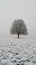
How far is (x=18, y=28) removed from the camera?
1884cm

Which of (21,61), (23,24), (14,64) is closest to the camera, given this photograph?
(14,64)

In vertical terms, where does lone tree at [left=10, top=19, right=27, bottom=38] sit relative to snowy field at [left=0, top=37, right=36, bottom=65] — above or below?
above

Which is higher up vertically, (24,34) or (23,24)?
(23,24)

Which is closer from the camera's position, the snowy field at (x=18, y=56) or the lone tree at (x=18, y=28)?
the snowy field at (x=18, y=56)

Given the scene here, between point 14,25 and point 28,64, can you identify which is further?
point 14,25

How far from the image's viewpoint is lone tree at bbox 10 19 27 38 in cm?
1848

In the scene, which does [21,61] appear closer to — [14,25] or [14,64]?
[14,64]

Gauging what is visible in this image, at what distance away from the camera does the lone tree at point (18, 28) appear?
60.6ft

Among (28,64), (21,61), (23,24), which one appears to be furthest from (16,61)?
(23,24)

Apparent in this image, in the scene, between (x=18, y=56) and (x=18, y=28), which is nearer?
(x=18, y=56)

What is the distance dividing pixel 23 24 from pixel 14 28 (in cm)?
159

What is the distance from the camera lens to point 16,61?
3945 mm

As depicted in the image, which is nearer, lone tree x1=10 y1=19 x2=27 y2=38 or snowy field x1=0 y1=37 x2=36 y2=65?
snowy field x1=0 y1=37 x2=36 y2=65

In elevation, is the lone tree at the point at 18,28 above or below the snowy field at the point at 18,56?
above
